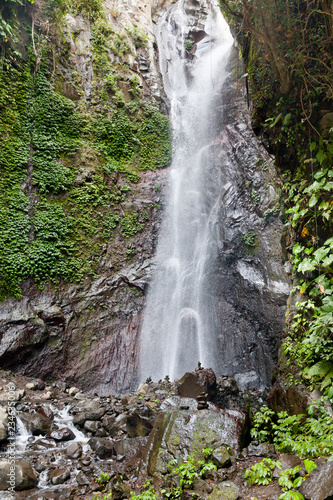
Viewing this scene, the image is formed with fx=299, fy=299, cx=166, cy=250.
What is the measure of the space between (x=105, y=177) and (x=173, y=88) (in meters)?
8.53

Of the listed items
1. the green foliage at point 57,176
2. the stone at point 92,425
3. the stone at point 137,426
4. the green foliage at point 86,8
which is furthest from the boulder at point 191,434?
the green foliage at point 86,8

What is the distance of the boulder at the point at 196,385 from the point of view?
6.91 metres

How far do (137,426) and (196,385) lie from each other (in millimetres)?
1779

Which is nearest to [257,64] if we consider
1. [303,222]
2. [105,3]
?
[303,222]

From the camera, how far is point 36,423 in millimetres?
6070

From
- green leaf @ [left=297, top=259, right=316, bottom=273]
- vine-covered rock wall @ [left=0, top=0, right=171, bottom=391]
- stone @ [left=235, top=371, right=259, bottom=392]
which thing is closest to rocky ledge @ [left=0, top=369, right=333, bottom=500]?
stone @ [left=235, top=371, right=259, bottom=392]

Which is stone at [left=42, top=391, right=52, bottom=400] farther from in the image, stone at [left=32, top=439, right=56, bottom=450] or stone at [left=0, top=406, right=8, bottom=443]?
stone at [left=32, top=439, right=56, bottom=450]

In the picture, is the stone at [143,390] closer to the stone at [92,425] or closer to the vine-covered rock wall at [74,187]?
the vine-covered rock wall at [74,187]

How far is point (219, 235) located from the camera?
1209 centimetres

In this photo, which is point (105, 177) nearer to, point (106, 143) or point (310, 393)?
point (106, 143)

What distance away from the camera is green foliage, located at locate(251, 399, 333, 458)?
3130mm

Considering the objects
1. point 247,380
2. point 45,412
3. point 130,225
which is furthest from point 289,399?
point 130,225

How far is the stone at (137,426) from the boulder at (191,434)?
724 millimetres

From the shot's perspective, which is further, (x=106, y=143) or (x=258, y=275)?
(x=106, y=143)
